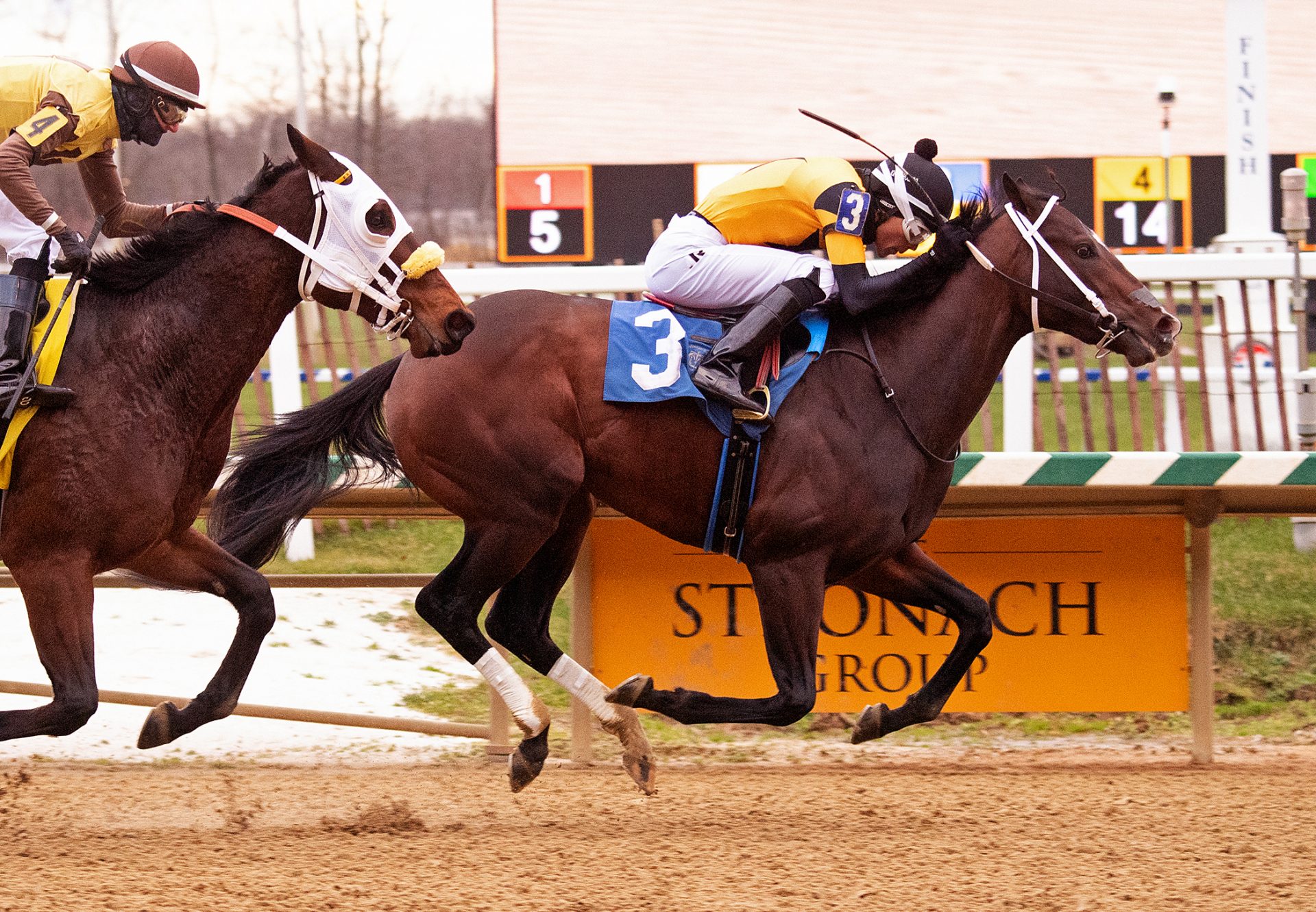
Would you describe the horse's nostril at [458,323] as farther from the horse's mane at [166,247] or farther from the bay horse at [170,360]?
the horse's mane at [166,247]

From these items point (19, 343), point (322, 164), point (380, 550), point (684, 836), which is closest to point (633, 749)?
point (684, 836)

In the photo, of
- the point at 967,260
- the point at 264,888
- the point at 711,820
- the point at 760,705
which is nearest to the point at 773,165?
the point at 967,260

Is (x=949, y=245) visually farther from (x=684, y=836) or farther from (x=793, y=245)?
(x=684, y=836)

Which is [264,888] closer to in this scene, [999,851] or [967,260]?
[999,851]

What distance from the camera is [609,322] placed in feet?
15.1

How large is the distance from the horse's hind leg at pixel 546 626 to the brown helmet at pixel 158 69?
1.65 m

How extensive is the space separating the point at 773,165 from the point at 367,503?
6.28 feet

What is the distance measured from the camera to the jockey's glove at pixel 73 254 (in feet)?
13.3

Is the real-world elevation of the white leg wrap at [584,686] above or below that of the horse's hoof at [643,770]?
above

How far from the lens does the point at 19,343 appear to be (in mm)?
3900

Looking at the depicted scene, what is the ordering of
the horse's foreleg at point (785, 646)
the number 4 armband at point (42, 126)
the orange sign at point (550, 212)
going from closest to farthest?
the number 4 armband at point (42, 126), the horse's foreleg at point (785, 646), the orange sign at point (550, 212)

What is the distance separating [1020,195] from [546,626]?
1.97 m

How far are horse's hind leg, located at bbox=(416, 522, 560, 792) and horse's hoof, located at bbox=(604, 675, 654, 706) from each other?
0.90 ft

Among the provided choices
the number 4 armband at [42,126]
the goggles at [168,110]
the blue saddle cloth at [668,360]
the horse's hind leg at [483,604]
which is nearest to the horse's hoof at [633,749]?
the horse's hind leg at [483,604]
